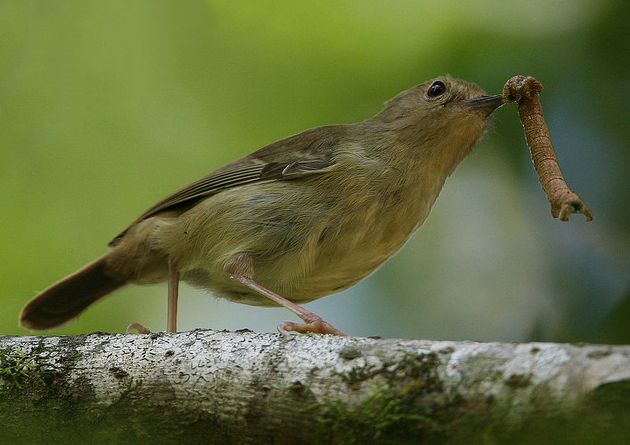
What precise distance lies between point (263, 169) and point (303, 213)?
59cm

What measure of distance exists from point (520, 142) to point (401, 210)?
1.56 meters

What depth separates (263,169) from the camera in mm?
5676

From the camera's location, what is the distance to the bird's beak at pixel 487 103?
536 cm

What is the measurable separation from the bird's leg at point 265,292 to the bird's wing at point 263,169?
611 mm

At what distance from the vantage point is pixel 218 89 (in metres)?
7.09

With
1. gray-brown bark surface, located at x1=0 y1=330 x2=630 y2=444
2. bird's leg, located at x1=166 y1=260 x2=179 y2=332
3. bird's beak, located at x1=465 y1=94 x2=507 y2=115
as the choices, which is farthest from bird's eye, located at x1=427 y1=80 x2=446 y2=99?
gray-brown bark surface, located at x1=0 y1=330 x2=630 y2=444

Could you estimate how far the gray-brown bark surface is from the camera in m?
2.54

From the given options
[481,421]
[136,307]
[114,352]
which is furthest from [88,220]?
[481,421]

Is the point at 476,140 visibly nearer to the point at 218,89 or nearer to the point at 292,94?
the point at 292,94

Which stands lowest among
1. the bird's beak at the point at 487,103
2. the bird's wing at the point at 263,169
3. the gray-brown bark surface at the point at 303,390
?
the gray-brown bark surface at the point at 303,390

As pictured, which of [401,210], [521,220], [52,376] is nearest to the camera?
[52,376]

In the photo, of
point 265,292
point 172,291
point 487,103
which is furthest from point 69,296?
point 487,103

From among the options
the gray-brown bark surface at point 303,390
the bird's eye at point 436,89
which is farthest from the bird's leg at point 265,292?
the bird's eye at point 436,89

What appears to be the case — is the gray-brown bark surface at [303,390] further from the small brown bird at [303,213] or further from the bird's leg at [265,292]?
the small brown bird at [303,213]
